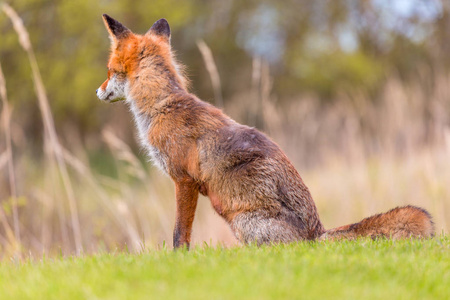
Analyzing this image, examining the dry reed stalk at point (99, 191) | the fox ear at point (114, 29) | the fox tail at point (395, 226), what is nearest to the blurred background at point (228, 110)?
the dry reed stalk at point (99, 191)

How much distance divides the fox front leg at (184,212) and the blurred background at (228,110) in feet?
1.69

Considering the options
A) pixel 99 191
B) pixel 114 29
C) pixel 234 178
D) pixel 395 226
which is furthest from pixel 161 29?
pixel 395 226

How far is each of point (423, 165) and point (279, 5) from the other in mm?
20235

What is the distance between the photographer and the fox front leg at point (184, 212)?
4.58m

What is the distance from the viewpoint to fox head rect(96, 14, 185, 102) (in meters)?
5.07

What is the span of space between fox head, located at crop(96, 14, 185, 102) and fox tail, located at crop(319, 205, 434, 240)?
2029 millimetres

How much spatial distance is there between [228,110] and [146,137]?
11191 mm

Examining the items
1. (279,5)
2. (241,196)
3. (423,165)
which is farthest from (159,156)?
(279,5)

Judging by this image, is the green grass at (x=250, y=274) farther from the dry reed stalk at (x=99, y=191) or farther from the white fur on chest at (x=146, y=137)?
the dry reed stalk at (x=99, y=191)

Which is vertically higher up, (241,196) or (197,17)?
(197,17)

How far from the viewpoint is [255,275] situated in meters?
3.24

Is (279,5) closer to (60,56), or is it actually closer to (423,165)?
(60,56)

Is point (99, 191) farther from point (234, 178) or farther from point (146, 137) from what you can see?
point (234, 178)

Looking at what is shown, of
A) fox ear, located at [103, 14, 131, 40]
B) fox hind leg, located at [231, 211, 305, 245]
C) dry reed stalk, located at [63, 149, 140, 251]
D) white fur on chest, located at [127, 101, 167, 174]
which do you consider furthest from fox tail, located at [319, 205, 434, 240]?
fox ear, located at [103, 14, 131, 40]
